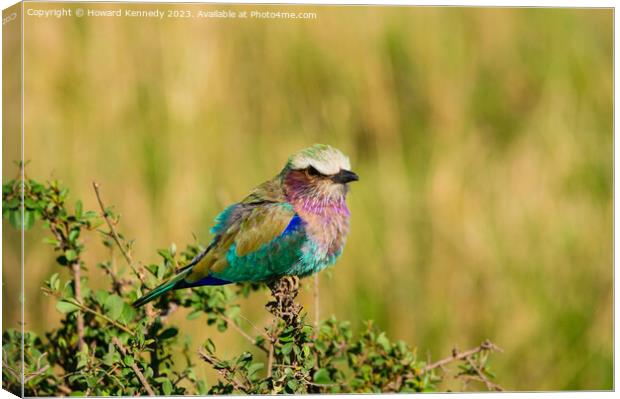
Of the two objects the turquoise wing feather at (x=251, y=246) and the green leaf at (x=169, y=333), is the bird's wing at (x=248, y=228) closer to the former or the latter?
the turquoise wing feather at (x=251, y=246)

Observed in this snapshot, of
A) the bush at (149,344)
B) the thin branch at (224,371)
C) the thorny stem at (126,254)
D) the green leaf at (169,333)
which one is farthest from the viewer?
the green leaf at (169,333)

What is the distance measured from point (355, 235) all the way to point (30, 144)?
61.2 inches

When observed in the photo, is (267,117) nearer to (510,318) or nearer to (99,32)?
(99,32)

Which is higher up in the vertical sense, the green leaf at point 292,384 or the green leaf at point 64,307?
the green leaf at point 64,307

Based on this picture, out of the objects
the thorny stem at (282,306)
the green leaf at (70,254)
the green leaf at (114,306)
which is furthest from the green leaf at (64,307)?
the thorny stem at (282,306)

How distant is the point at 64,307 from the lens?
10.5 ft

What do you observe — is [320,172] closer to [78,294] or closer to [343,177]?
[343,177]

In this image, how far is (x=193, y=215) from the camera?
15.3 feet

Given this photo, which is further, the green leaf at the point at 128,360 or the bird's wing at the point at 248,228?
the bird's wing at the point at 248,228

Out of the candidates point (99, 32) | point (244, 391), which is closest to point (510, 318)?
point (244, 391)

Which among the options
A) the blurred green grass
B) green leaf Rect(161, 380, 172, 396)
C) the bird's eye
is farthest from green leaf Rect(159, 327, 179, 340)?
the blurred green grass

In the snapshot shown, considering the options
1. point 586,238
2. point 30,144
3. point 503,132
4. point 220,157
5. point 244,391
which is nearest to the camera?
point 244,391

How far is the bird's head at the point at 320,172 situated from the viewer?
142 inches

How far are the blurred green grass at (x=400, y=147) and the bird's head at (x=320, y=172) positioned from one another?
76cm
